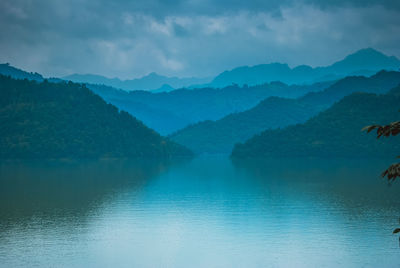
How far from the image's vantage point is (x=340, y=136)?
159 meters

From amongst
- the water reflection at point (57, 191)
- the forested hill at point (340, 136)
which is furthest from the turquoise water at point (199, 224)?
the forested hill at point (340, 136)

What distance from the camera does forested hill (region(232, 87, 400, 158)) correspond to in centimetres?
15525

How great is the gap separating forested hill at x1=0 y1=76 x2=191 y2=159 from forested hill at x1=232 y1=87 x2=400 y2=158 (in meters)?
33.3

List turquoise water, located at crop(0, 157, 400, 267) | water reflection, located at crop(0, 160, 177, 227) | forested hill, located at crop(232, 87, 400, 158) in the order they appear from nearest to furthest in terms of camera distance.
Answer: turquoise water, located at crop(0, 157, 400, 267) → water reflection, located at crop(0, 160, 177, 227) → forested hill, located at crop(232, 87, 400, 158)

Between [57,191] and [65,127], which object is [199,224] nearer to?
[57,191]

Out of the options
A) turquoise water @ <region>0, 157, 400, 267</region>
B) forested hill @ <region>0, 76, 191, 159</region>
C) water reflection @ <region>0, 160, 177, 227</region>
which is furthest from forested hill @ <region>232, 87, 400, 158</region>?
water reflection @ <region>0, 160, 177, 227</region>

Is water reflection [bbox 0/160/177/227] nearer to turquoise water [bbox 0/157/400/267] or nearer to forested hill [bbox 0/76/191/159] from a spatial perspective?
turquoise water [bbox 0/157/400/267]

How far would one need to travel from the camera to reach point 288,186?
8306 cm

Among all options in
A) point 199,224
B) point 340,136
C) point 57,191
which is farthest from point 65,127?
point 199,224

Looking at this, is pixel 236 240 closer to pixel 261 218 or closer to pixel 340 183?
pixel 261 218

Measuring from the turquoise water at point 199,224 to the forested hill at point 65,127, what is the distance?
6630cm

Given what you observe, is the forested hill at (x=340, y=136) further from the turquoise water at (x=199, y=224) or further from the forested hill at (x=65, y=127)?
the turquoise water at (x=199, y=224)

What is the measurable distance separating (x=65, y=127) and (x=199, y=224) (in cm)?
11866

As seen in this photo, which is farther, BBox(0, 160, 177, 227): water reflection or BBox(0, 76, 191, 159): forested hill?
BBox(0, 76, 191, 159): forested hill
